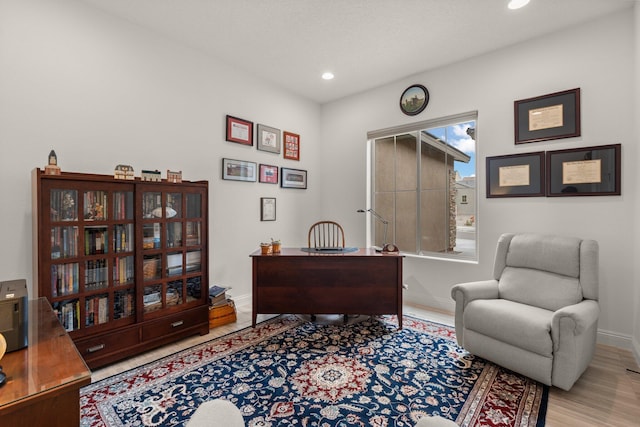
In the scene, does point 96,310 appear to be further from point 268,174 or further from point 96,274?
point 268,174

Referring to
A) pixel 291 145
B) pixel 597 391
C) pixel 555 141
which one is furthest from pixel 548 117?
pixel 291 145

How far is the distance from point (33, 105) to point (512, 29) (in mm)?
4191

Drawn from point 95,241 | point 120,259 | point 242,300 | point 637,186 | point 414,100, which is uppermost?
point 414,100

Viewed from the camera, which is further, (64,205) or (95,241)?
(95,241)

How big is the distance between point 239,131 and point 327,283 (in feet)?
7.02

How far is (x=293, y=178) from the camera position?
14.8 feet

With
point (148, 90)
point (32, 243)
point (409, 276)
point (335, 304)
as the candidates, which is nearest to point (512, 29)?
point (409, 276)

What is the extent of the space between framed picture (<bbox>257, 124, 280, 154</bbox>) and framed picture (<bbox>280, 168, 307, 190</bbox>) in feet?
1.05

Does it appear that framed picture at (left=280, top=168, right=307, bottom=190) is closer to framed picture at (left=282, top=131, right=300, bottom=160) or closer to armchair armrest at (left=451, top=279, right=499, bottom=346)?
framed picture at (left=282, top=131, right=300, bottom=160)

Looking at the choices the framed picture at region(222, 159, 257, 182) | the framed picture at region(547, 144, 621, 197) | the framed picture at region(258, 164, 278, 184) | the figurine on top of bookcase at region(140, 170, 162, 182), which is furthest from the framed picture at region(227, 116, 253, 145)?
the framed picture at region(547, 144, 621, 197)

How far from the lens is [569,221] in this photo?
291 centimetres

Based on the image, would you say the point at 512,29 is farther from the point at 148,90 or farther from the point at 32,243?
the point at 32,243

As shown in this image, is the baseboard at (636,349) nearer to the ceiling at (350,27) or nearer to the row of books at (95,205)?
the ceiling at (350,27)

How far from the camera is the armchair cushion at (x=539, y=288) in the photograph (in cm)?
237
